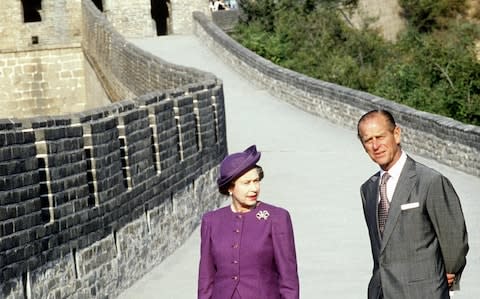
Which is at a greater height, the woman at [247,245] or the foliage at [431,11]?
the woman at [247,245]

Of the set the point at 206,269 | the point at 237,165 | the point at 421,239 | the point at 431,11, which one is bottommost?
the point at 431,11

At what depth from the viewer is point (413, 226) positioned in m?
6.95

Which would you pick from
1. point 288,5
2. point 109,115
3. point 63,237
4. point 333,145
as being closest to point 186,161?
point 109,115

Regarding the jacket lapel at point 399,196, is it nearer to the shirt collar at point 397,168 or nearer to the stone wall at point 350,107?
the shirt collar at point 397,168

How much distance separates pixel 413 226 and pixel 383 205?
0.20 metres

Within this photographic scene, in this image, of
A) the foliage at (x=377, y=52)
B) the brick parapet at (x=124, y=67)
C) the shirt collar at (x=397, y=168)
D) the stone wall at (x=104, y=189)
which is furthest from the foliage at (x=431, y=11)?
the shirt collar at (x=397, y=168)

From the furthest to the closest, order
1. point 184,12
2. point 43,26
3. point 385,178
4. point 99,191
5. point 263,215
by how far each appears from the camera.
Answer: point 43,26 → point 184,12 → point 99,191 → point 385,178 → point 263,215

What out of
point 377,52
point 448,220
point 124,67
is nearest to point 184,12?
point 377,52

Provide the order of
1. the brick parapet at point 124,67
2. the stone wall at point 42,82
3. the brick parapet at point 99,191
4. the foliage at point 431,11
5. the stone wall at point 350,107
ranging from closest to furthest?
the brick parapet at point 99,191 → the stone wall at point 350,107 → the brick parapet at point 124,67 → the stone wall at point 42,82 → the foliage at point 431,11

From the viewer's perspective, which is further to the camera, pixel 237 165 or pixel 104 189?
pixel 104 189

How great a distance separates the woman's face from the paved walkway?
17.4ft

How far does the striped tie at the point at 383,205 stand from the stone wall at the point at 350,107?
1277cm

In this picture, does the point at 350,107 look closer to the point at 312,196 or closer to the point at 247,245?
the point at 312,196

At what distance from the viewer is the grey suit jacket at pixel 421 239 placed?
691cm
